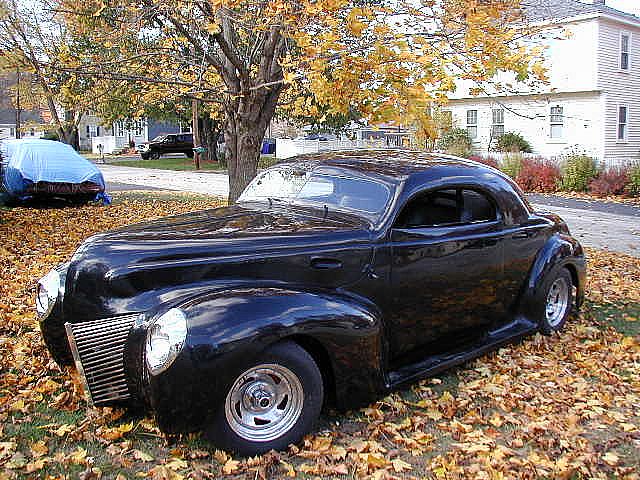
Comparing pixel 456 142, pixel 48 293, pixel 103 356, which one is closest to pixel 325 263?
pixel 103 356

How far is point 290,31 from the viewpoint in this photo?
24.6 feet

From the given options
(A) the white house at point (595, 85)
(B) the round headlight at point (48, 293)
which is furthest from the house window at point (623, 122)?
(B) the round headlight at point (48, 293)

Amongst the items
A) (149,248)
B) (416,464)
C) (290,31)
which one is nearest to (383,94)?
(290,31)

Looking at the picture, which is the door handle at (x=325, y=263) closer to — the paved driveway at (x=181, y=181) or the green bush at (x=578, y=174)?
the paved driveway at (x=181, y=181)

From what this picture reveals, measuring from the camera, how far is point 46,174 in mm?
13773

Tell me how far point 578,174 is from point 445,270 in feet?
57.0

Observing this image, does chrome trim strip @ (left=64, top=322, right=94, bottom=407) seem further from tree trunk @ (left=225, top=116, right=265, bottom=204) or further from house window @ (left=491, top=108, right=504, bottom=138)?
house window @ (left=491, top=108, right=504, bottom=138)

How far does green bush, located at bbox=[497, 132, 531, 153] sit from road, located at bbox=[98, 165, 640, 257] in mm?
7368

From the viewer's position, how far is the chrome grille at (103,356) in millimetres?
3498

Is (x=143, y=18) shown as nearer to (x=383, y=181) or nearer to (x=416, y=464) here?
(x=383, y=181)

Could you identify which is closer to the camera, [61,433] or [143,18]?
[61,433]

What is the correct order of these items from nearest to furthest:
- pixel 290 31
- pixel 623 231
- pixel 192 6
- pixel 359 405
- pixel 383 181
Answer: pixel 359 405 → pixel 383 181 → pixel 290 31 → pixel 192 6 → pixel 623 231

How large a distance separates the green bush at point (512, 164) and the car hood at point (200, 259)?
18.9 metres

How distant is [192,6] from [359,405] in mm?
6392
